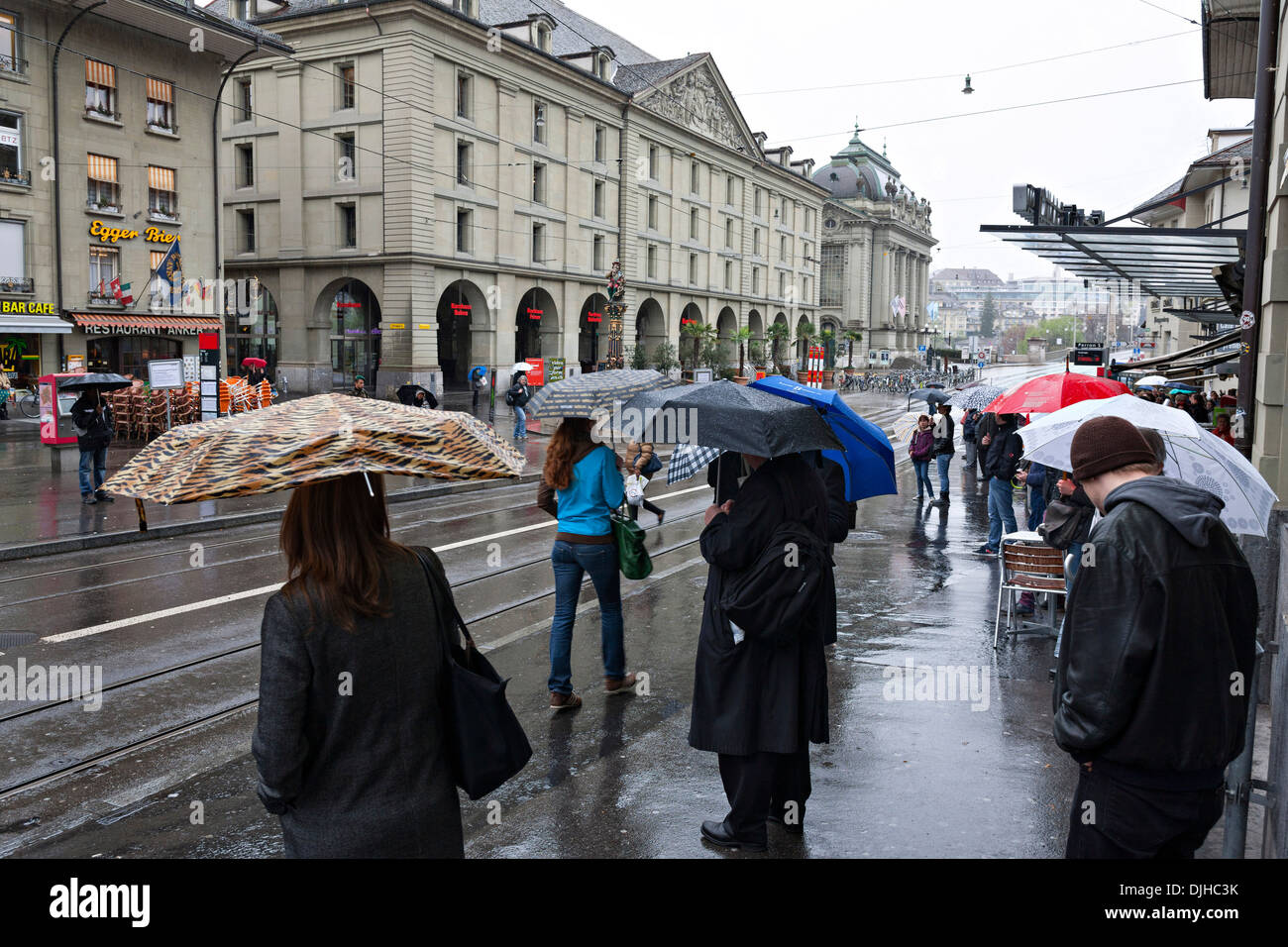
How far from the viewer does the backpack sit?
14.8 feet

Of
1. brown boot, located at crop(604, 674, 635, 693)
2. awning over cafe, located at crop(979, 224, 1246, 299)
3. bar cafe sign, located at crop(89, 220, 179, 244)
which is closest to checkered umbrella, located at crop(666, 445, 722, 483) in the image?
brown boot, located at crop(604, 674, 635, 693)

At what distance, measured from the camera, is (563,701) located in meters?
6.80

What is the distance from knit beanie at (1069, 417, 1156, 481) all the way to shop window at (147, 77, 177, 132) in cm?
3667

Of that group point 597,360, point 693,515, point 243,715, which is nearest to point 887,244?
point 597,360

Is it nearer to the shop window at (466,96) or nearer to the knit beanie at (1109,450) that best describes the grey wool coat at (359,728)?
the knit beanie at (1109,450)

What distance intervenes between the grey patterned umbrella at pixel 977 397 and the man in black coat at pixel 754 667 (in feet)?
40.7

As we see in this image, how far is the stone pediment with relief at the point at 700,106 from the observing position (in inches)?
2330

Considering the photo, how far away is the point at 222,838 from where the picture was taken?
5.05m

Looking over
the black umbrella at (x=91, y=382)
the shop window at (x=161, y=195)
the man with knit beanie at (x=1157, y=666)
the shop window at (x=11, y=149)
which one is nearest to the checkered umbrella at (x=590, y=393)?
the man with knit beanie at (x=1157, y=666)

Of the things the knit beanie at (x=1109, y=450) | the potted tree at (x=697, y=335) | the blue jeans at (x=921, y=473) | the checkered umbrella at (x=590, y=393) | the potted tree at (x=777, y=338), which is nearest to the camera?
the knit beanie at (x=1109, y=450)

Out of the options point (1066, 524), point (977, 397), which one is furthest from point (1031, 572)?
point (977, 397)

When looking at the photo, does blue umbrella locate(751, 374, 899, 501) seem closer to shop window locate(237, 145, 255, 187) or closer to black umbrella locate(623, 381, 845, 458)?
black umbrella locate(623, 381, 845, 458)

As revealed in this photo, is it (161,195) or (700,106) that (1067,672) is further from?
(700,106)
